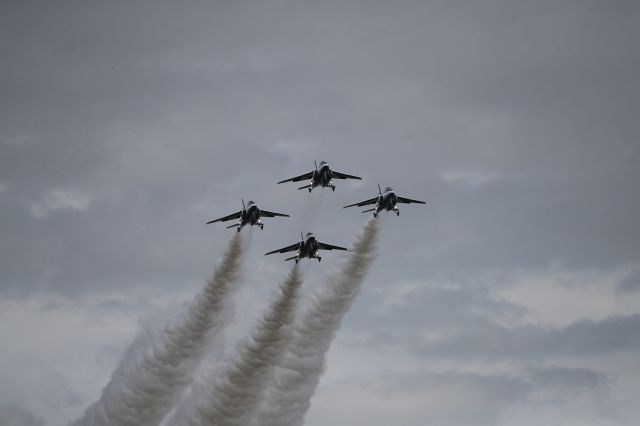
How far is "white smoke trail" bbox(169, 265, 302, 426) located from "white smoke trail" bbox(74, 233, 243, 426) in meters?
2.86

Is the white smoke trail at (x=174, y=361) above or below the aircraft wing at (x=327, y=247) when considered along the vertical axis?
below

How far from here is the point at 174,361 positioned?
14462 cm

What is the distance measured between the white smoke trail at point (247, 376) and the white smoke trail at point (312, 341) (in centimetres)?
140

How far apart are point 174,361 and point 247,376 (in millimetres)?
8637

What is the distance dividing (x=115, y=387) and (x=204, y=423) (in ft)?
38.5

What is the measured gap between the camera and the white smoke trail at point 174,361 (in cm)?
14450

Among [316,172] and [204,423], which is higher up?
[316,172]

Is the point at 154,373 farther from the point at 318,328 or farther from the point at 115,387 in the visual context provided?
the point at 318,328

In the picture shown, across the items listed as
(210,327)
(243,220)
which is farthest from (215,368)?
(243,220)

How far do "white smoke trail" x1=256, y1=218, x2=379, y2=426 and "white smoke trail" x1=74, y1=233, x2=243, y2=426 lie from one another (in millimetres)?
8286

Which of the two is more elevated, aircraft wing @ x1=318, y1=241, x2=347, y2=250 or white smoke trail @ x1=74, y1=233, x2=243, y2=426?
aircraft wing @ x1=318, y1=241, x2=347, y2=250

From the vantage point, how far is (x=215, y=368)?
5620 inches

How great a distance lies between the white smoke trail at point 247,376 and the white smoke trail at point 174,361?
2863 millimetres

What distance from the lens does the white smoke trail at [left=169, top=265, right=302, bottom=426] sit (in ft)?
457
